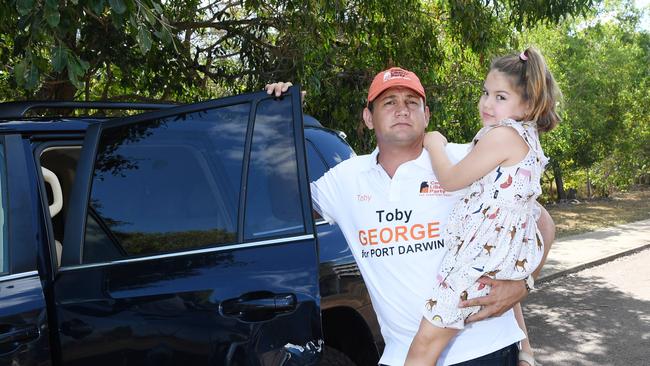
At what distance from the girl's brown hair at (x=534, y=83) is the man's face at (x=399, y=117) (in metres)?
0.34

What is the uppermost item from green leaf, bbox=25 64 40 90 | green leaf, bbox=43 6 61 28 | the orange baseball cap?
green leaf, bbox=43 6 61 28

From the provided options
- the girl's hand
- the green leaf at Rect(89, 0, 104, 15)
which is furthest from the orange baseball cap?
the green leaf at Rect(89, 0, 104, 15)

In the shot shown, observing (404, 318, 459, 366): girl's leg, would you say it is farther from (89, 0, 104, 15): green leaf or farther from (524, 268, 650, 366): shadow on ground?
(524, 268, 650, 366): shadow on ground

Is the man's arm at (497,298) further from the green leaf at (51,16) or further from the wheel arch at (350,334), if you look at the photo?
the green leaf at (51,16)

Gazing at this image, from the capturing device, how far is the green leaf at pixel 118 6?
3445mm

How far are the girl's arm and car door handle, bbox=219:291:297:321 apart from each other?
0.68m

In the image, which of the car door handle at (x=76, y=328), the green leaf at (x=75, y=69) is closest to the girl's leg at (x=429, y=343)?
the car door handle at (x=76, y=328)

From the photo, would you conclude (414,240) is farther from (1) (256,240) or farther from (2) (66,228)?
(2) (66,228)

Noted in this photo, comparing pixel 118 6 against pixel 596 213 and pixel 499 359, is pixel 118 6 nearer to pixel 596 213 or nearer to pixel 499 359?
pixel 499 359

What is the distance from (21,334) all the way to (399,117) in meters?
1.46

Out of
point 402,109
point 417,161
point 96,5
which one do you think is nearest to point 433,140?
point 417,161

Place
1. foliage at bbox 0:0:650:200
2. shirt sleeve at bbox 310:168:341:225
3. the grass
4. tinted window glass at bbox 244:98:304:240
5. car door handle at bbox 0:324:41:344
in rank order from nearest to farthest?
car door handle at bbox 0:324:41:344
tinted window glass at bbox 244:98:304:240
shirt sleeve at bbox 310:168:341:225
foliage at bbox 0:0:650:200
the grass

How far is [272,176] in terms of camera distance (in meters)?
2.64

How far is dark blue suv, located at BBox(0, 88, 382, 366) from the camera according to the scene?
2.43 m
